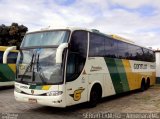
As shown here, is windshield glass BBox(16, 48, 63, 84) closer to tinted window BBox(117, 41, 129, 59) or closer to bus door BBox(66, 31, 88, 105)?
bus door BBox(66, 31, 88, 105)

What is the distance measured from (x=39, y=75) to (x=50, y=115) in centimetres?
149

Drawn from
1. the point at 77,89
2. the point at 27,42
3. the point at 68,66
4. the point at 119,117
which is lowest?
the point at 119,117

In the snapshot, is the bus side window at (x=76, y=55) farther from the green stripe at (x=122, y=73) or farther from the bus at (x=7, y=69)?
the bus at (x=7, y=69)

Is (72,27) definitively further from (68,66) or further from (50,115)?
(50,115)

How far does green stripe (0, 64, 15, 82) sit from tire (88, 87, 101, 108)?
24.7 feet

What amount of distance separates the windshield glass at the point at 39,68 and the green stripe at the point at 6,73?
7.25 meters

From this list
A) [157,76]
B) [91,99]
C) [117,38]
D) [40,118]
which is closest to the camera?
[40,118]

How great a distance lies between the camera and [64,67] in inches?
428

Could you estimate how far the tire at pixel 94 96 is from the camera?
42.3ft

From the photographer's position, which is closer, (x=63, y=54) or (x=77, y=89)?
(x=63, y=54)

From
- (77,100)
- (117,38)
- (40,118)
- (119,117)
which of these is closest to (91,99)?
(77,100)

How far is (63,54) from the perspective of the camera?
10922 millimetres

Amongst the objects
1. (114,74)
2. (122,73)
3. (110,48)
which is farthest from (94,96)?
(122,73)

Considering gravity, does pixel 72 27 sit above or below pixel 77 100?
above
